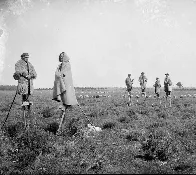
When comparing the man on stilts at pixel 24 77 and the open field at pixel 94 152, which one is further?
the man on stilts at pixel 24 77

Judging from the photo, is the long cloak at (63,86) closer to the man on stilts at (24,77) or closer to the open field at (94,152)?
the man on stilts at (24,77)

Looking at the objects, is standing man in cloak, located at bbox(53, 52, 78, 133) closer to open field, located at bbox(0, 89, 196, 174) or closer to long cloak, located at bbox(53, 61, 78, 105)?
long cloak, located at bbox(53, 61, 78, 105)

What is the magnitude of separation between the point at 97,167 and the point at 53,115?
31.7 ft

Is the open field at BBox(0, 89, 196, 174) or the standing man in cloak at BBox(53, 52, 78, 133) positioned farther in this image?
the standing man in cloak at BBox(53, 52, 78, 133)

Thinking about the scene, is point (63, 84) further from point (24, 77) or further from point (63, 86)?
point (24, 77)

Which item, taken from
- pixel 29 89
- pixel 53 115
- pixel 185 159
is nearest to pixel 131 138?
pixel 185 159

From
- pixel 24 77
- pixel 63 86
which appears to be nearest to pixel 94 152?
pixel 63 86

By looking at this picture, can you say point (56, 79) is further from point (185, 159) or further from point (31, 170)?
point (185, 159)

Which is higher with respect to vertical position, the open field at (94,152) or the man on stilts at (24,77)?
the man on stilts at (24,77)

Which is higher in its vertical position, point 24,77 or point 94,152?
point 24,77

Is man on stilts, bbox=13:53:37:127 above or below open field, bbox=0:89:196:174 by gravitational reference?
above

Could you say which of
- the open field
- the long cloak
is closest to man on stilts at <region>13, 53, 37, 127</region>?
the long cloak

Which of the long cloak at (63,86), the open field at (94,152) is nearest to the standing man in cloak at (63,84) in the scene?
the long cloak at (63,86)

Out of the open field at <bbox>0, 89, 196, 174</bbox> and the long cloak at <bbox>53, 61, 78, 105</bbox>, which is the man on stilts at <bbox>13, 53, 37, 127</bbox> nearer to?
the long cloak at <bbox>53, 61, 78, 105</bbox>
